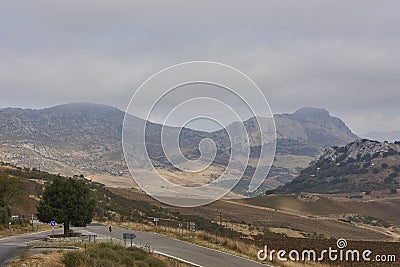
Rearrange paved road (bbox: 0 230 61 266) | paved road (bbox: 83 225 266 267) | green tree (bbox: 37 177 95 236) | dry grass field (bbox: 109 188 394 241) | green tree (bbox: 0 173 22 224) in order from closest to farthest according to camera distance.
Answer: paved road (bbox: 0 230 61 266)
paved road (bbox: 83 225 266 267)
green tree (bbox: 37 177 95 236)
green tree (bbox: 0 173 22 224)
dry grass field (bbox: 109 188 394 241)

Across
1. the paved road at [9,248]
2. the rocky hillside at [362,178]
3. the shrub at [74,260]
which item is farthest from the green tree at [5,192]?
the rocky hillside at [362,178]

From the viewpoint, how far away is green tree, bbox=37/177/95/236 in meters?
42.1

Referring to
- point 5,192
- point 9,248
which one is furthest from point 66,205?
point 5,192

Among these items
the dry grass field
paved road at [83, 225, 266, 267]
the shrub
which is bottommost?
the dry grass field

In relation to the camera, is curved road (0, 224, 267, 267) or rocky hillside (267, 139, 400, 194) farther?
rocky hillside (267, 139, 400, 194)

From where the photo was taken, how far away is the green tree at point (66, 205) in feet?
138

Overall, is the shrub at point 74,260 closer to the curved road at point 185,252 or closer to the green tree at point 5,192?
the curved road at point 185,252

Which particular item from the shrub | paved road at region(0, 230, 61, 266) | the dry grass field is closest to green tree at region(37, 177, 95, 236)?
paved road at region(0, 230, 61, 266)

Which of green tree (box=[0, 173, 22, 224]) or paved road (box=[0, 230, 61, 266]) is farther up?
green tree (box=[0, 173, 22, 224])

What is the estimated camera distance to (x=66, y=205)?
42.3m

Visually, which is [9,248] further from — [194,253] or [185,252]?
[194,253]

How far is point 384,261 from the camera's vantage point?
3625 centimetres

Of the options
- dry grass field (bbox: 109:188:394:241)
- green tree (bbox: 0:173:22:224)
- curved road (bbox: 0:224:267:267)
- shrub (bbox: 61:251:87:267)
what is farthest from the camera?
dry grass field (bbox: 109:188:394:241)

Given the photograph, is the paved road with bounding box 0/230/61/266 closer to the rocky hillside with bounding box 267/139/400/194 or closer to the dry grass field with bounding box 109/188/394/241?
the dry grass field with bounding box 109/188/394/241
